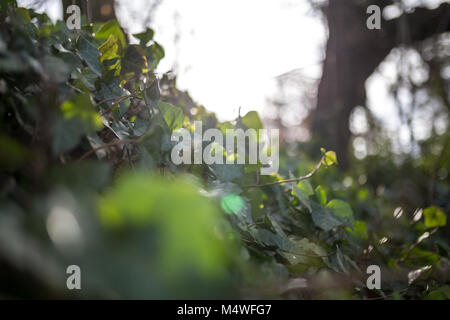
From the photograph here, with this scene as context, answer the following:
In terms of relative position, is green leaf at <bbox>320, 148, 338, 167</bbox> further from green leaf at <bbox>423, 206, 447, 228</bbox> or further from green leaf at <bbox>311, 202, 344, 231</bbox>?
green leaf at <bbox>423, 206, 447, 228</bbox>

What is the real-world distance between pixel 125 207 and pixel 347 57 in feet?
17.3

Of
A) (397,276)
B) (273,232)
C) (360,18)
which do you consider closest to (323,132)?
(360,18)

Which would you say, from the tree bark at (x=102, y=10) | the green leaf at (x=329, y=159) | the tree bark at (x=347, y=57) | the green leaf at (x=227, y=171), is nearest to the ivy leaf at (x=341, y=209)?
the green leaf at (x=329, y=159)

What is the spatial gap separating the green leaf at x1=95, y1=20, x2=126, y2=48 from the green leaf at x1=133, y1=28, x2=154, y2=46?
0.06 metres

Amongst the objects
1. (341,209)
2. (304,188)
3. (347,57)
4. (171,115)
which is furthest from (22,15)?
(347,57)

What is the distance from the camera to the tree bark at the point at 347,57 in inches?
174

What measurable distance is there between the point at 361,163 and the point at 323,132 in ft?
2.43

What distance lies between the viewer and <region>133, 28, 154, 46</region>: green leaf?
989mm

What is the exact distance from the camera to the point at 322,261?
2.68ft

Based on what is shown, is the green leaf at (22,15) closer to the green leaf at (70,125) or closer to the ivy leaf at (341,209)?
the green leaf at (70,125)

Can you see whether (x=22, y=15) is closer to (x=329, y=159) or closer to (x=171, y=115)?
(x=171, y=115)

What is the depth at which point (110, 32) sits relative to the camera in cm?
94

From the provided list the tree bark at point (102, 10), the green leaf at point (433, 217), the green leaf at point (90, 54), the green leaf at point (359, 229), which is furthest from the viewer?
the tree bark at point (102, 10)

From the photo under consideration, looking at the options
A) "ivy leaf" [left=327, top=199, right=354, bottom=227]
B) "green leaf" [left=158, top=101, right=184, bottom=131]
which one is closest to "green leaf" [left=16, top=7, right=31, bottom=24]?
"green leaf" [left=158, top=101, right=184, bottom=131]
